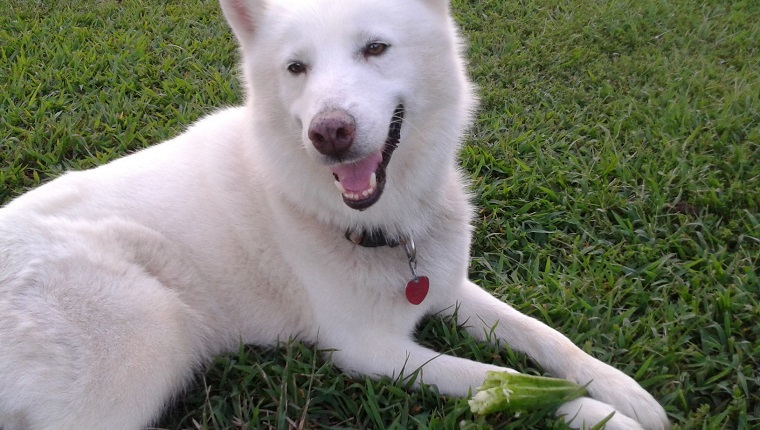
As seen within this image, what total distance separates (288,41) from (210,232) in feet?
3.11

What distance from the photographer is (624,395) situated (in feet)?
7.86

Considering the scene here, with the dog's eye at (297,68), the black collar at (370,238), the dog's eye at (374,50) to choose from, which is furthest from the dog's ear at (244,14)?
the black collar at (370,238)

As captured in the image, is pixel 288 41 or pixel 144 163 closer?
pixel 288 41

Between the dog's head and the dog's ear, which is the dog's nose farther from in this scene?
the dog's ear

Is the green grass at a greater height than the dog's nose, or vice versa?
the dog's nose

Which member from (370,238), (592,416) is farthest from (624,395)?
(370,238)

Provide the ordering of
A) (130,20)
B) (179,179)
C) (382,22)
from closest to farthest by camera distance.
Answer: (382,22)
(179,179)
(130,20)

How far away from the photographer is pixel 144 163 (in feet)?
9.52

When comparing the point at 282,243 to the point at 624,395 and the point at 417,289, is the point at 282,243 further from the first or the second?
the point at 624,395

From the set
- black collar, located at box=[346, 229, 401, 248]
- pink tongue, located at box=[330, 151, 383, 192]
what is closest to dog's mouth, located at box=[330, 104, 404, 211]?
pink tongue, located at box=[330, 151, 383, 192]

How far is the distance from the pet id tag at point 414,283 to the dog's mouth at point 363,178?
1.31ft

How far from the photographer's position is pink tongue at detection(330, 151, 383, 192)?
2.32m

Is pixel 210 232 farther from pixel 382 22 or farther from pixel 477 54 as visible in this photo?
pixel 477 54

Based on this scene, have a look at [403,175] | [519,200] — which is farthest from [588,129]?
[403,175]
